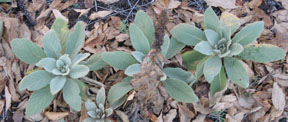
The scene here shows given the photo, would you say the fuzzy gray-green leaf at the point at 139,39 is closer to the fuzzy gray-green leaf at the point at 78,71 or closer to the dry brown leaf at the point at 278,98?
the fuzzy gray-green leaf at the point at 78,71

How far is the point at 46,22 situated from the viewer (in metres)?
2.41

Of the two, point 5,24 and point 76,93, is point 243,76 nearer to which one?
point 76,93

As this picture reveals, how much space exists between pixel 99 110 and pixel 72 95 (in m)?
0.27

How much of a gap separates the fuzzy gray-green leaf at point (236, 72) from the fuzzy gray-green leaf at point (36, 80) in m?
1.36

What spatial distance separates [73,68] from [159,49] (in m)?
0.66

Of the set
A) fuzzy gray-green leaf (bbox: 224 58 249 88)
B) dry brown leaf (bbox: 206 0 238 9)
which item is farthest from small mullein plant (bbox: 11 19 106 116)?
dry brown leaf (bbox: 206 0 238 9)

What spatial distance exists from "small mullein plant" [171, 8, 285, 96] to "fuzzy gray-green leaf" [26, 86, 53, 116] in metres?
1.10

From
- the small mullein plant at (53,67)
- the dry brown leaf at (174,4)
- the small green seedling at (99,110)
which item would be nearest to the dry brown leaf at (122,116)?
the small green seedling at (99,110)

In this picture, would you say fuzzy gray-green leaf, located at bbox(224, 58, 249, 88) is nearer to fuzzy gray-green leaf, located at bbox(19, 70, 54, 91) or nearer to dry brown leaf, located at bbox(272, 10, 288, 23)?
dry brown leaf, located at bbox(272, 10, 288, 23)

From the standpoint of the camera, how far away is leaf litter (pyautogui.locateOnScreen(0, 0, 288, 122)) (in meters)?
2.15

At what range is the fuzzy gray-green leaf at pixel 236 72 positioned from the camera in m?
1.92

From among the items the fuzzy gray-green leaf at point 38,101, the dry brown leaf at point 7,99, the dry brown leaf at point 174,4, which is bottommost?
the dry brown leaf at point 7,99

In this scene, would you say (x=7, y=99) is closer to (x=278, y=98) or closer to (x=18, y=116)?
(x=18, y=116)

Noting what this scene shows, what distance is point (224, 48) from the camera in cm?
205
